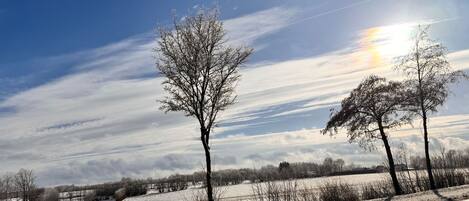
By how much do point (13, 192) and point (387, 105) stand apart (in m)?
104

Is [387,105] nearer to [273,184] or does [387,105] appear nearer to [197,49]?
[273,184]

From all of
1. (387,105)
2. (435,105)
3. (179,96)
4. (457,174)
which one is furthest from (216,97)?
(457,174)

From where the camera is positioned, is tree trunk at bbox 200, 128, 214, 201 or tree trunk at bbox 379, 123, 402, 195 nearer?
tree trunk at bbox 200, 128, 214, 201

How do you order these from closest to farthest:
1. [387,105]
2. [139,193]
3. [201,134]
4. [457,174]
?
1. [201,134]
2. [387,105]
3. [457,174]
4. [139,193]

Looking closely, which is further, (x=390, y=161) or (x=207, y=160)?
(x=390, y=161)

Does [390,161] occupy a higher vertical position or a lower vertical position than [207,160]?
lower

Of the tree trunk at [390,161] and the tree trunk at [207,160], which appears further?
the tree trunk at [390,161]

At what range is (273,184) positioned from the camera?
2670cm

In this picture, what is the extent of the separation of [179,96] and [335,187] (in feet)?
40.4

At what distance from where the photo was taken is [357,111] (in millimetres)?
29500

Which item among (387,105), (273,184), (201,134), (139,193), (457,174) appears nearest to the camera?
(201,134)

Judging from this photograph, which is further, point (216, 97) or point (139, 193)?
point (139, 193)

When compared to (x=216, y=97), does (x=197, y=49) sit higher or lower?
higher

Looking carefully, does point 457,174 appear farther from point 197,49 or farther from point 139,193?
point 139,193
